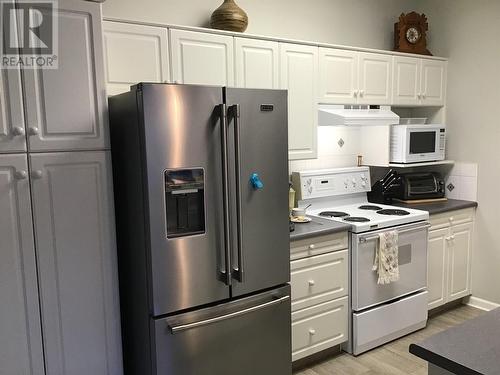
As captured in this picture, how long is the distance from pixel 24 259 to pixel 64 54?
0.89 metres

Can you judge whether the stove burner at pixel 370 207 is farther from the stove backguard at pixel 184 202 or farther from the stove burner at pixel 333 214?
the stove backguard at pixel 184 202

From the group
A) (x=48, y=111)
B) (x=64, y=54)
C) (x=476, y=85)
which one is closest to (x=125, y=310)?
(x=48, y=111)

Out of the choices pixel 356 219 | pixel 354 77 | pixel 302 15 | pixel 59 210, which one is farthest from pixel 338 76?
pixel 59 210

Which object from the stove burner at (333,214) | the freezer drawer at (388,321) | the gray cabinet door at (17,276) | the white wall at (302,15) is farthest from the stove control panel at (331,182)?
the gray cabinet door at (17,276)

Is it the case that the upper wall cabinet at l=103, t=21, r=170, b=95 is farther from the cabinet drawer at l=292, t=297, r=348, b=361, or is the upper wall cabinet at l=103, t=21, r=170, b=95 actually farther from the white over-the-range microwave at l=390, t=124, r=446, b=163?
the white over-the-range microwave at l=390, t=124, r=446, b=163

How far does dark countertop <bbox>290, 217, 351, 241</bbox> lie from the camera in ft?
8.79

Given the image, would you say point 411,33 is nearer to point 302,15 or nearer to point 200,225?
point 302,15

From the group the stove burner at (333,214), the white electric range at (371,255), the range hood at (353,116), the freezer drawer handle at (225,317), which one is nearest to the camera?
the freezer drawer handle at (225,317)

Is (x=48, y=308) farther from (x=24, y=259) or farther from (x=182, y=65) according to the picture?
(x=182, y=65)

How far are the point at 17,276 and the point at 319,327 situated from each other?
1835 millimetres

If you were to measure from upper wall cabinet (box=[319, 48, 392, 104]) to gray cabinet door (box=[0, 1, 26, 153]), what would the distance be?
6.49 feet

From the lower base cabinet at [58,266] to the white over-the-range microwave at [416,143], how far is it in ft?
7.99

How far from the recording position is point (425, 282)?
3334 millimetres

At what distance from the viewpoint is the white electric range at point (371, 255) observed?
9.66 feet
